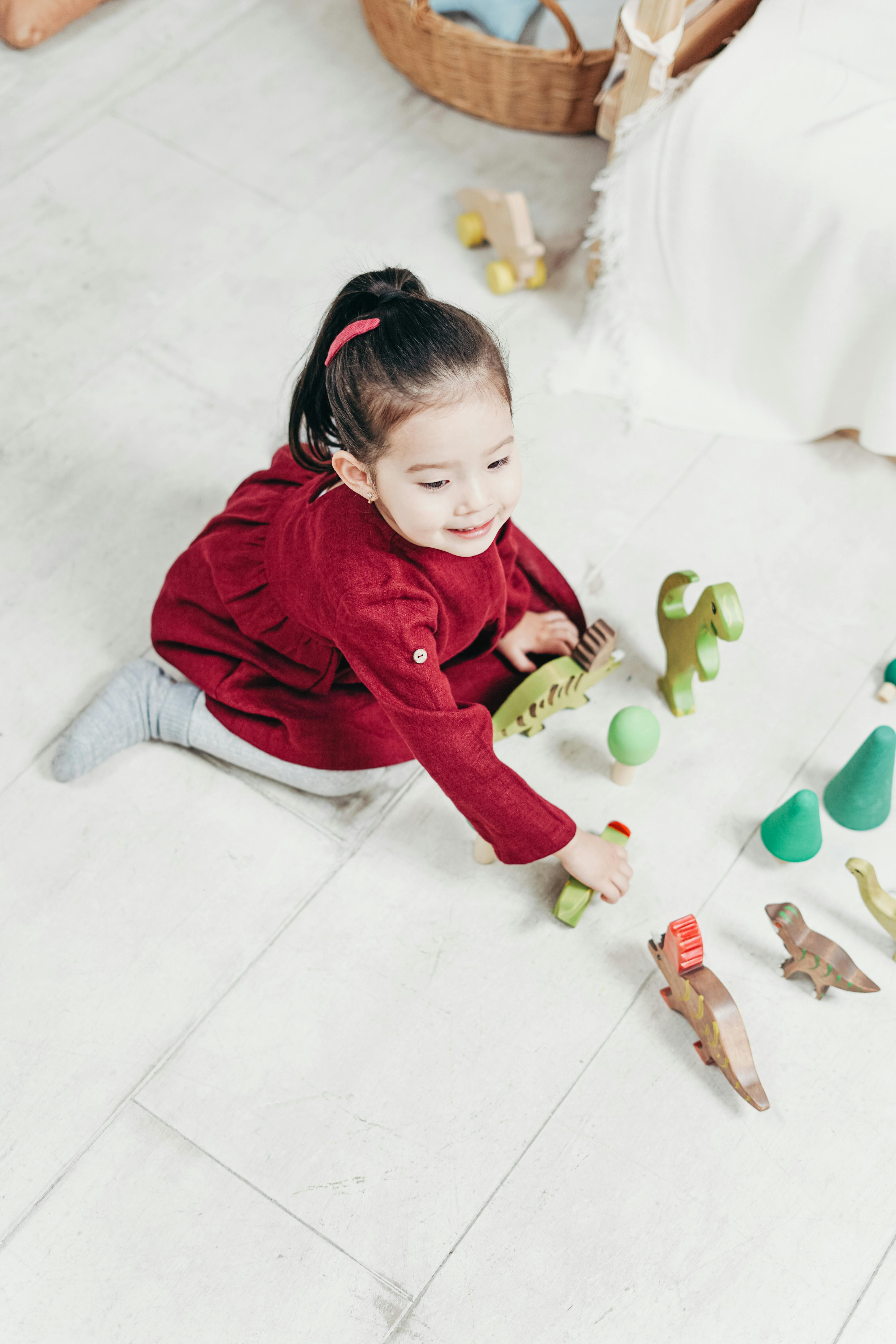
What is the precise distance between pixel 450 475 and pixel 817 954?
1.76ft

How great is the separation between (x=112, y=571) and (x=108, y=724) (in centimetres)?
24

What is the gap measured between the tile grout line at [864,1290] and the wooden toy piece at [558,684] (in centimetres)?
55

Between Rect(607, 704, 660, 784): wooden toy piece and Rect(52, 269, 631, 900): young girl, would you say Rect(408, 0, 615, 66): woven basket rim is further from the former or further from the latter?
Rect(607, 704, 660, 784): wooden toy piece

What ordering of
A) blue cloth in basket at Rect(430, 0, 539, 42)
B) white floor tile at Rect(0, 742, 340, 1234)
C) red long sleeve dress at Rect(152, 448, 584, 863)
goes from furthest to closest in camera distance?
blue cloth in basket at Rect(430, 0, 539, 42) → white floor tile at Rect(0, 742, 340, 1234) → red long sleeve dress at Rect(152, 448, 584, 863)

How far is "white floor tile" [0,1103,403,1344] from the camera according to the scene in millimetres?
869

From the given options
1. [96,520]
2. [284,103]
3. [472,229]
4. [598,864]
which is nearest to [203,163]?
[284,103]

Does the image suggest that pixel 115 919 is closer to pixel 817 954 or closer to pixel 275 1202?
pixel 275 1202

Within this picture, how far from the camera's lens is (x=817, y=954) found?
0.94 meters

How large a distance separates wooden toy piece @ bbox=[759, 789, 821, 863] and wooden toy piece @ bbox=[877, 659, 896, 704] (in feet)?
0.56

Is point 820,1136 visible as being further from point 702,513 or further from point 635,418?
point 635,418

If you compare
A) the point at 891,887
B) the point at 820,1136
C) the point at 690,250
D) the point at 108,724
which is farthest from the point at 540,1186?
the point at 690,250

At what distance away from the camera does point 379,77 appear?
1663 millimetres

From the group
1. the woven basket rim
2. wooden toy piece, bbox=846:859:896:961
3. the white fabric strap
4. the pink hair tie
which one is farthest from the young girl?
the woven basket rim

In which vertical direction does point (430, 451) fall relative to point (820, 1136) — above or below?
above
